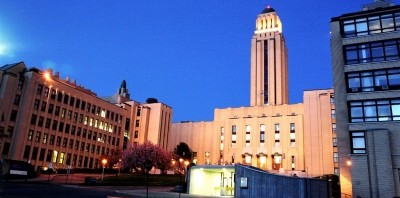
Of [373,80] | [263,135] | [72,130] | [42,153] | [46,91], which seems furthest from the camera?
[263,135]

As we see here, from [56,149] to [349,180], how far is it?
66.5 metres

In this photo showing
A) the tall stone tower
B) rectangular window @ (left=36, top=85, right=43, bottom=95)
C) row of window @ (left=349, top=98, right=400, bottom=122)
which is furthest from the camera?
the tall stone tower

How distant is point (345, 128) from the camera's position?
153 ft

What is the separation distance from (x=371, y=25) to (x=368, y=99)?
989cm

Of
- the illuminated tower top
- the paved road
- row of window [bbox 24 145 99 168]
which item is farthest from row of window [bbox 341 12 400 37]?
the illuminated tower top

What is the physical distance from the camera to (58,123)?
9012 centimetres

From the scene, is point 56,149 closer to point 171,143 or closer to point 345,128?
point 171,143

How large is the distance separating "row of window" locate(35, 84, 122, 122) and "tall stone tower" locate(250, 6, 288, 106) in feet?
165

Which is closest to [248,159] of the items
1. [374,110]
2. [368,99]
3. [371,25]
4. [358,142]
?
[358,142]

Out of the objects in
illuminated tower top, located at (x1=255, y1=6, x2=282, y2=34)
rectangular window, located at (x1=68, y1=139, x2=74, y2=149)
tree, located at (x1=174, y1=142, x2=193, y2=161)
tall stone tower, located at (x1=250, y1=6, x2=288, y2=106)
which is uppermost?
illuminated tower top, located at (x1=255, y1=6, x2=282, y2=34)

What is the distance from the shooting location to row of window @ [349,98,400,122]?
44.2 meters

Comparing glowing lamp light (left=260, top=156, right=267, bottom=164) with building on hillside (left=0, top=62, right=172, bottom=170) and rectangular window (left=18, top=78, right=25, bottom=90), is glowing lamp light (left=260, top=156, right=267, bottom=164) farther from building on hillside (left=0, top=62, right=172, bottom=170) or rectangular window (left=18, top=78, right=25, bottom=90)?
rectangular window (left=18, top=78, right=25, bottom=90)

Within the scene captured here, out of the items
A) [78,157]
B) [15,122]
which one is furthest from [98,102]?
[15,122]

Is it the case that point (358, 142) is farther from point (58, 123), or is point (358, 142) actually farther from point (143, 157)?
point (58, 123)
